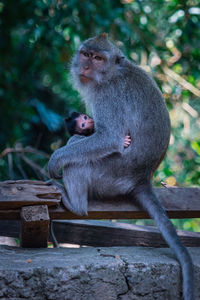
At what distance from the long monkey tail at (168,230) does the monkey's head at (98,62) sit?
3.49 feet

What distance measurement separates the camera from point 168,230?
11.4ft

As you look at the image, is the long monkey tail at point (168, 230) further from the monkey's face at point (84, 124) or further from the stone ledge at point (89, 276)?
the monkey's face at point (84, 124)

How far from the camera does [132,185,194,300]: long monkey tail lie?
308 centimetres

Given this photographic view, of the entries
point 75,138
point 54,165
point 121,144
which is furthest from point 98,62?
point 54,165

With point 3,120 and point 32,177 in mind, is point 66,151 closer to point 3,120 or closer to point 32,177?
point 32,177

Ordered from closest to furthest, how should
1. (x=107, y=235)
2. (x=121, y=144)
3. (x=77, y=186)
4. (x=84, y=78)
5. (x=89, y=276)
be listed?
(x=89, y=276), (x=77, y=186), (x=121, y=144), (x=84, y=78), (x=107, y=235)

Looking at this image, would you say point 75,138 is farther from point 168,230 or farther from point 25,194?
point 168,230

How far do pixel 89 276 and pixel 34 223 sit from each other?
2.17 ft

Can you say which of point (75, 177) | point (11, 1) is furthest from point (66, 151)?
point (11, 1)

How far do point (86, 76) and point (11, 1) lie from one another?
505 cm

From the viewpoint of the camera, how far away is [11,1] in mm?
8586

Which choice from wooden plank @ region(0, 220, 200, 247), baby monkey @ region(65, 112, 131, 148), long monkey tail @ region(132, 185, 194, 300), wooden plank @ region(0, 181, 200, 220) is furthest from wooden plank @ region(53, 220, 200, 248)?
baby monkey @ region(65, 112, 131, 148)

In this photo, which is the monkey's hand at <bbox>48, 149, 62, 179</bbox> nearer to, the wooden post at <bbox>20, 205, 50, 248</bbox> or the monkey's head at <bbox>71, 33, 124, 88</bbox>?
the wooden post at <bbox>20, 205, 50, 248</bbox>

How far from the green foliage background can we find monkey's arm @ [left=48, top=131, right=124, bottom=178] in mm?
2634
